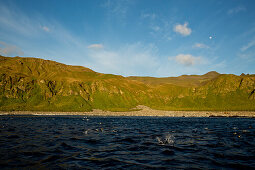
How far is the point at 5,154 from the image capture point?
14781mm

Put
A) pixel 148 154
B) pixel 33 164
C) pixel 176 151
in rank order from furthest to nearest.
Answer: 1. pixel 176 151
2. pixel 148 154
3. pixel 33 164

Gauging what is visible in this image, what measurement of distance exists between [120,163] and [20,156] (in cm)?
831

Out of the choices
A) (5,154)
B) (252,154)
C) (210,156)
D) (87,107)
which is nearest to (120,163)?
(210,156)

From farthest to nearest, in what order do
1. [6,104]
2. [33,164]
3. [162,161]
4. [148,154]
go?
[6,104] < [148,154] < [162,161] < [33,164]

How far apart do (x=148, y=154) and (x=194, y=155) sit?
4035 millimetres

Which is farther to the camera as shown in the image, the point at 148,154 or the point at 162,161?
the point at 148,154

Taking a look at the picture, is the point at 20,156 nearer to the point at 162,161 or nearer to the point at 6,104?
the point at 162,161

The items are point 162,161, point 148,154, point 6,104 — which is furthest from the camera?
point 6,104

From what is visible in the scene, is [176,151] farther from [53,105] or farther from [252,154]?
[53,105]

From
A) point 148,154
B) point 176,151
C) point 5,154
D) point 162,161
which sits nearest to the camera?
point 162,161

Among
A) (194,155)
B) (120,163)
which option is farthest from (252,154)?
(120,163)

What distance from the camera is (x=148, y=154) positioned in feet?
51.6

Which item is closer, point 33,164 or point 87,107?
point 33,164

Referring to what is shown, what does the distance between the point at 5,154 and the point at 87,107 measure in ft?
619
